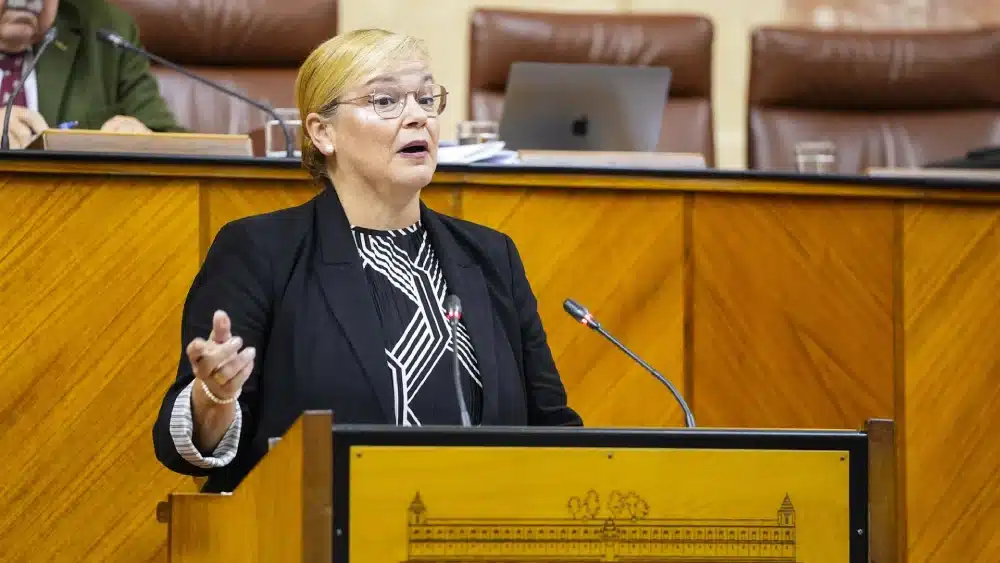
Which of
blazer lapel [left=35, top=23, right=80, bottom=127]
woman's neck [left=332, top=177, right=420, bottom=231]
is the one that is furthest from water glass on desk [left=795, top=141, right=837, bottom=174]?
blazer lapel [left=35, top=23, right=80, bottom=127]

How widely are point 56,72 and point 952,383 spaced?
6.21 ft

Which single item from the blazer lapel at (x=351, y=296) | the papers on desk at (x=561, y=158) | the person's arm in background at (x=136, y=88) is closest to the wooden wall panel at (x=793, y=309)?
the papers on desk at (x=561, y=158)

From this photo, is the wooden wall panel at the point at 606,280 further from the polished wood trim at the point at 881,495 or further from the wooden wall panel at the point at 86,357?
the polished wood trim at the point at 881,495

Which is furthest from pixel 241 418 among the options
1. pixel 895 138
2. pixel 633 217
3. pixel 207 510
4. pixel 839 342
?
pixel 895 138

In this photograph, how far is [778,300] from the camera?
7.63 ft

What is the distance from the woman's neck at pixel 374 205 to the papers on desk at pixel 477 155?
1.81 ft

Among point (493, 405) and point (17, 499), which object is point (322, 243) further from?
point (17, 499)

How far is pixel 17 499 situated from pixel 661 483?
1196mm

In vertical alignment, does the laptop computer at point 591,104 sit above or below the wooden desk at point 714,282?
above

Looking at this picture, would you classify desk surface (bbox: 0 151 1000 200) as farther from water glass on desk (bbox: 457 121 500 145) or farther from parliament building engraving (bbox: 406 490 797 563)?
parliament building engraving (bbox: 406 490 797 563)

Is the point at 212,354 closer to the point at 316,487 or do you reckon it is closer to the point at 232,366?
the point at 232,366

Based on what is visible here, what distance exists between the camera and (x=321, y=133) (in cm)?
174

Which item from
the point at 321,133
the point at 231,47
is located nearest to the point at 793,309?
the point at 321,133

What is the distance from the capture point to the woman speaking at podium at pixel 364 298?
1580 mm
